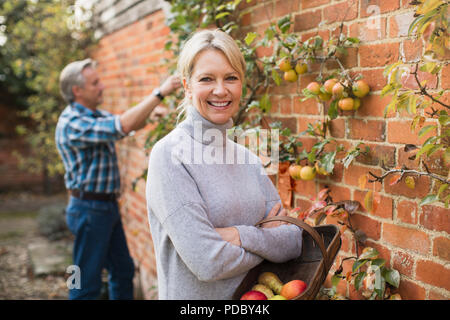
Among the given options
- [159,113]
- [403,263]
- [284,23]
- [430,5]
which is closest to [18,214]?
[159,113]

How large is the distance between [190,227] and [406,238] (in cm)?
89

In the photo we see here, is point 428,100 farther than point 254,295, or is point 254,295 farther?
point 428,100

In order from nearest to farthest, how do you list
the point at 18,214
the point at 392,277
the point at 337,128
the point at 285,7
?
1. the point at 392,277
2. the point at 337,128
3. the point at 285,7
4. the point at 18,214

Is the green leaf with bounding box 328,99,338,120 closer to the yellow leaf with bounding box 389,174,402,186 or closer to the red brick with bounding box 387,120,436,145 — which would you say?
the red brick with bounding box 387,120,436,145

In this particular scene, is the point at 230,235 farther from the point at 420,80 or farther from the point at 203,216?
the point at 420,80

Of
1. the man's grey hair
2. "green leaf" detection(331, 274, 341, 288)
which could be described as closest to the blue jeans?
the man's grey hair

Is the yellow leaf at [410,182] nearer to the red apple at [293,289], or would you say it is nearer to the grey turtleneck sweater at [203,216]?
the grey turtleneck sweater at [203,216]

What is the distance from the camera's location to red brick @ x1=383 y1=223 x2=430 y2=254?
1.53 m

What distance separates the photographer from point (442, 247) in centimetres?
147

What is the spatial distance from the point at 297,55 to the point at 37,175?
886 cm

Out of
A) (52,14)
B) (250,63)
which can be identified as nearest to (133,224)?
(250,63)

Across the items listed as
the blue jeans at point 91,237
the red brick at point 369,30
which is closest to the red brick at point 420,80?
the red brick at point 369,30

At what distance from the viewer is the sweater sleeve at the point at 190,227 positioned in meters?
1.31
